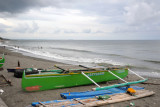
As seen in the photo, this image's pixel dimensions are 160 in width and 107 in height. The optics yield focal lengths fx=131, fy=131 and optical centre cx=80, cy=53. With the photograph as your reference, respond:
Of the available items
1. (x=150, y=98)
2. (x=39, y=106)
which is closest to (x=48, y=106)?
(x=39, y=106)

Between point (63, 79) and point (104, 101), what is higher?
point (63, 79)

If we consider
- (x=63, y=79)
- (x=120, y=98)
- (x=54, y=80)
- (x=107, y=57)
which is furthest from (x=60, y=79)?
(x=107, y=57)

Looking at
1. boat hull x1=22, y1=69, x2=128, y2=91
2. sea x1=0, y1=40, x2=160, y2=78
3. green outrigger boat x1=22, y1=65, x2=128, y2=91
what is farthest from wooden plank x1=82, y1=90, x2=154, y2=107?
sea x1=0, y1=40, x2=160, y2=78

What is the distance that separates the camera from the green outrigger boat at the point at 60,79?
7.24m

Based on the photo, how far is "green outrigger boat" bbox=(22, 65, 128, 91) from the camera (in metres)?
7.24

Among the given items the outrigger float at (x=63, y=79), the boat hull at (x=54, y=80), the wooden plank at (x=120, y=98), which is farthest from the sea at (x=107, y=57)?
the wooden plank at (x=120, y=98)

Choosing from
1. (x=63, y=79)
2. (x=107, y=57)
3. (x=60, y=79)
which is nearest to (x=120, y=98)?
(x=63, y=79)

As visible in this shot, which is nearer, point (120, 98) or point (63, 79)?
point (120, 98)

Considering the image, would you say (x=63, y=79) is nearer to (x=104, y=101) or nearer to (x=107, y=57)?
(x=104, y=101)

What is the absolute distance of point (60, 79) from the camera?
7.93m

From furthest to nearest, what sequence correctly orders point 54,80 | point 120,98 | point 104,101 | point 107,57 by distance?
point 107,57, point 54,80, point 120,98, point 104,101

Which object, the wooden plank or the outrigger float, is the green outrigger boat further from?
the wooden plank

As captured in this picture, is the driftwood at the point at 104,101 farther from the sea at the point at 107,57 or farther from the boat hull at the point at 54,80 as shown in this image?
the sea at the point at 107,57

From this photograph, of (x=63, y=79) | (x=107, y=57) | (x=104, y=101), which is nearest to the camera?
(x=104, y=101)
